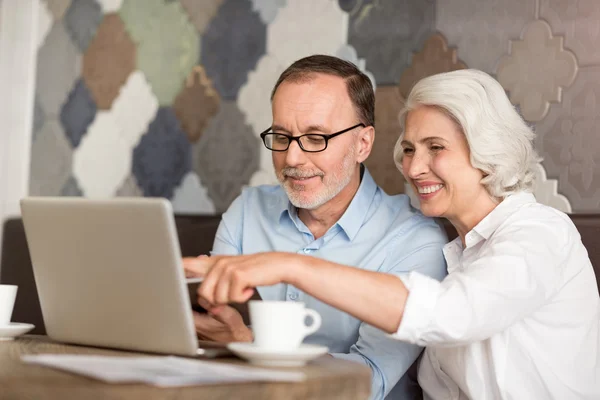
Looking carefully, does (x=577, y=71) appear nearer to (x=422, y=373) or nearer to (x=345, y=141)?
(x=345, y=141)

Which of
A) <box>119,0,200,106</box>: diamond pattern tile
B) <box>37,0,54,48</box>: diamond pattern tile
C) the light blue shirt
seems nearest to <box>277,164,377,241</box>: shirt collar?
the light blue shirt

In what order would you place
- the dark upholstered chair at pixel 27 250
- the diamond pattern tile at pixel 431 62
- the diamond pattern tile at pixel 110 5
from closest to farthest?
the diamond pattern tile at pixel 431 62
the dark upholstered chair at pixel 27 250
the diamond pattern tile at pixel 110 5

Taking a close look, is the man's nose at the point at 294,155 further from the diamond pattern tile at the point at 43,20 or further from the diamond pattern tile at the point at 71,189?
the diamond pattern tile at the point at 43,20

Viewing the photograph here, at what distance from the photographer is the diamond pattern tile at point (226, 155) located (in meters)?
2.67

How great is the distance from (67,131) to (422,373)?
187 cm

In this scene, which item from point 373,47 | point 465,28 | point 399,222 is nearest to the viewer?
point 399,222

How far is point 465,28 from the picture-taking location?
221cm

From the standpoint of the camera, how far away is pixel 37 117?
10.5 ft

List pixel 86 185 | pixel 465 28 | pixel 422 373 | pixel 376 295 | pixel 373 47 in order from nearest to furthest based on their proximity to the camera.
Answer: pixel 376 295 < pixel 422 373 < pixel 465 28 < pixel 373 47 < pixel 86 185

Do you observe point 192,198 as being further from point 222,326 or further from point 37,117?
point 222,326

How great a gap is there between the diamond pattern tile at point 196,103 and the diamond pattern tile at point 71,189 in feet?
1.82

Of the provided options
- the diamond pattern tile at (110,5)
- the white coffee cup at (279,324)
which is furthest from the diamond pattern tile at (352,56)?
the white coffee cup at (279,324)

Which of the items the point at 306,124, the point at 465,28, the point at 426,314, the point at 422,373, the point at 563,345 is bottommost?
the point at 422,373

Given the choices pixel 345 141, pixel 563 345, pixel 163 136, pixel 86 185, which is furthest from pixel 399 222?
pixel 86 185
